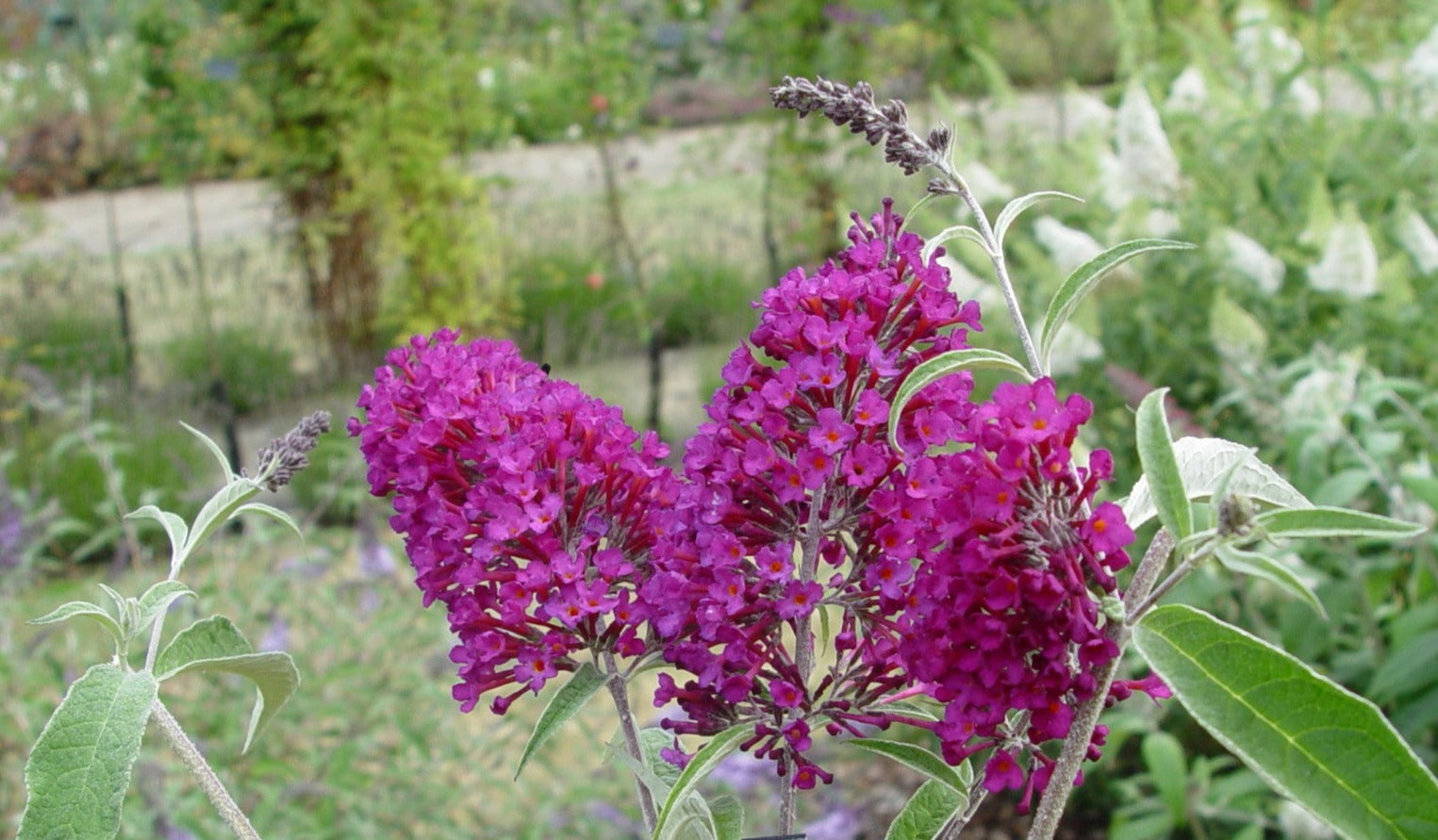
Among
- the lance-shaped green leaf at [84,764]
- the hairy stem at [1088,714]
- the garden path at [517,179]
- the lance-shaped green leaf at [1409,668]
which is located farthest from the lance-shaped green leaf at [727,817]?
the garden path at [517,179]

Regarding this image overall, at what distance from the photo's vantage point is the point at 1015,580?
Result: 443 millimetres

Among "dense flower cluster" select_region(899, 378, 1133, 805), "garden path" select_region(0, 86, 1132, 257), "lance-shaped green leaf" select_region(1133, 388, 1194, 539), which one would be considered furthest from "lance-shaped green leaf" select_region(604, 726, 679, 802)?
"garden path" select_region(0, 86, 1132, 257)

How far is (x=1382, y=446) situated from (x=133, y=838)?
1730 mm

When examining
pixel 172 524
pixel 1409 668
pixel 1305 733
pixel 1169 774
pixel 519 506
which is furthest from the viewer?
pixel 1169 774

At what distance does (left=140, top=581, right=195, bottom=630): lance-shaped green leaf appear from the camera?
543 millimetres

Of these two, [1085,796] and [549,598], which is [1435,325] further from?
[549,598]

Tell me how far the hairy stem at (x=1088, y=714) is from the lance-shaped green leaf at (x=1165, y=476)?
0.09ft

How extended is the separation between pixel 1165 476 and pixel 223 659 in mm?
373

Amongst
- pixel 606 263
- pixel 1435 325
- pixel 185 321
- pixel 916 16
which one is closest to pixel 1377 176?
pixel 1435 325

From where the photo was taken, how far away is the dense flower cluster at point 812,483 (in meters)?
0.49

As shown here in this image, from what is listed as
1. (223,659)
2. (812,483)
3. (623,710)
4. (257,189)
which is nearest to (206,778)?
(223,659)

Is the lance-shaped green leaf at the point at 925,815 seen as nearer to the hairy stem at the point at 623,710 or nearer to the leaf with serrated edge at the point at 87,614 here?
the hairy stem at the point at 623,710

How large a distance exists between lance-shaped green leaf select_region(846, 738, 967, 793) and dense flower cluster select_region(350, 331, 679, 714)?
0.33ft

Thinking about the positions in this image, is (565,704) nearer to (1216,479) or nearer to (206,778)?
(206,778)
